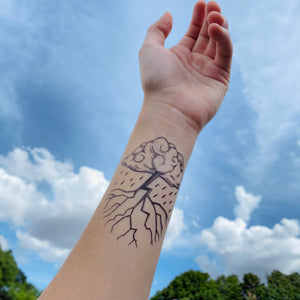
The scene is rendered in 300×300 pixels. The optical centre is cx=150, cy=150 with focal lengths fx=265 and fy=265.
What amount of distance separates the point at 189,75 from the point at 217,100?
449 millimetres

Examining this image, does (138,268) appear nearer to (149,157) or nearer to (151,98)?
(149,157)

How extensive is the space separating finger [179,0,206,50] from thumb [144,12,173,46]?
14.4 inches

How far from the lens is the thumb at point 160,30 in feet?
10.6

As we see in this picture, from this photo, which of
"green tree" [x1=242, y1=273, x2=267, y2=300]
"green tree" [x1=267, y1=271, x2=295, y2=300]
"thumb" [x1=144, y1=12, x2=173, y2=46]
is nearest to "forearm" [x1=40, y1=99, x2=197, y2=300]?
"thumb" [x1=144, y1=12, x2=173, y2=46]

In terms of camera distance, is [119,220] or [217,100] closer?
[119,220]

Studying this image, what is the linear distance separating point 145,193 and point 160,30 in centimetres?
231

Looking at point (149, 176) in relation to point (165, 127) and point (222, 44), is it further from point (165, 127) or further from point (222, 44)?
point (222, 44)

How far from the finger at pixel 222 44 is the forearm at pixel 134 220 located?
3.26 feet

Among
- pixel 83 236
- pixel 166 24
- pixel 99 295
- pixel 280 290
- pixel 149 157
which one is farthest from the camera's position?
pixel 280 290

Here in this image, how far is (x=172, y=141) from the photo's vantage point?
88.2 inches

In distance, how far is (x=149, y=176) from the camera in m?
2.07

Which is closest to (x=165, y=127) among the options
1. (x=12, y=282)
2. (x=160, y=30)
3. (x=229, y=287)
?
(x=160, y=30)

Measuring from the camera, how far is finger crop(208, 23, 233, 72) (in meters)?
2.71

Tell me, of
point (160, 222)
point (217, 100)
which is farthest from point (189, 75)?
point (160, 222)
